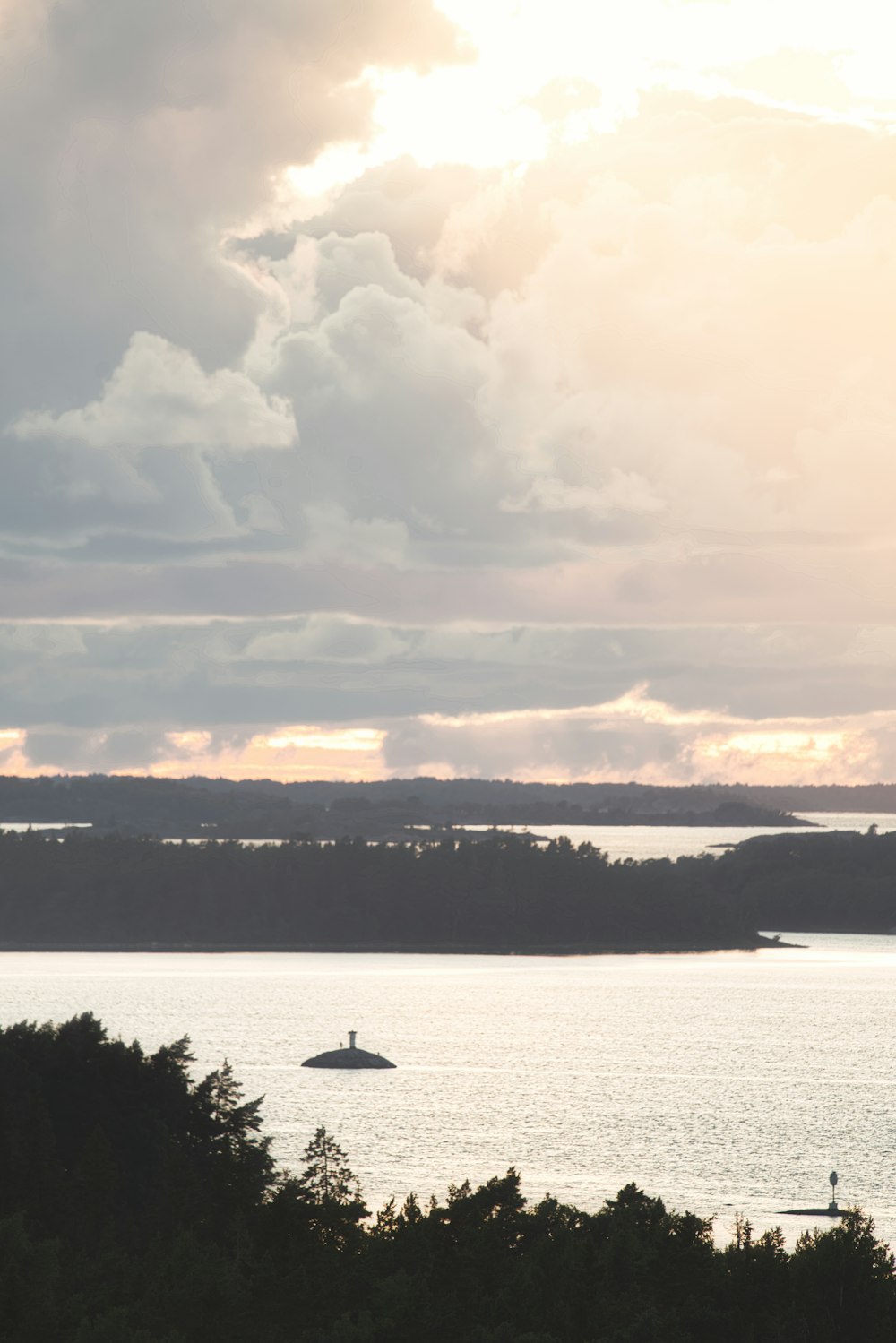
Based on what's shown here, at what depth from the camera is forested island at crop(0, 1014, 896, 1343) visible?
168 feet

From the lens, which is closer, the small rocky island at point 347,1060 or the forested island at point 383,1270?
the forested island at point 383,1270

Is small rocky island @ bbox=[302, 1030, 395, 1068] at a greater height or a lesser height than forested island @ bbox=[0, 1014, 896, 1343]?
lesser

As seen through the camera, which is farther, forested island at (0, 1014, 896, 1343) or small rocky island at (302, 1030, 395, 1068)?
small rocky island at (302, 1030, 395, 1068)

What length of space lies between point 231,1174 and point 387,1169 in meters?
48.1

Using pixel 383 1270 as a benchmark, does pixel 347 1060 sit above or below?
below

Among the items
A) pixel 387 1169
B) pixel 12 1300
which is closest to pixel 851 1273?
pixel 12 1300

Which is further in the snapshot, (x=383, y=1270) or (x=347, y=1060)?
(x=347, y=1060)

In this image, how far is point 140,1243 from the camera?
72.9 metres

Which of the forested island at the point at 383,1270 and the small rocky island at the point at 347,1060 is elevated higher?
the forested island at the point at 383,1270

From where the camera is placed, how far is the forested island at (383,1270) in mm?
Answer: 51312

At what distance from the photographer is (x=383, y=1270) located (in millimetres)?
58281

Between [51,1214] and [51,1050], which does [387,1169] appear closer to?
[51,1050]

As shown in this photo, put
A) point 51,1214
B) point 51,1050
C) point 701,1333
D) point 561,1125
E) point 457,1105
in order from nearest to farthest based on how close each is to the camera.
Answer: point 701,1333, point 51,1214, point 51,1050, point 561,1125, point 457,1105

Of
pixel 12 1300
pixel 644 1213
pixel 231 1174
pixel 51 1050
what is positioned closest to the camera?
pixel 12 1300
